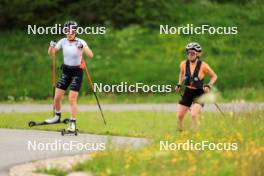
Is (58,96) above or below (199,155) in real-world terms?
above

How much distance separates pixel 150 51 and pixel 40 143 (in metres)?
13.9

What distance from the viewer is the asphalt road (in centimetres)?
1283

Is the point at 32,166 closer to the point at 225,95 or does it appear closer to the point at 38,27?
the point at 225,95

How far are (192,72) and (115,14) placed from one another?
47.7ft

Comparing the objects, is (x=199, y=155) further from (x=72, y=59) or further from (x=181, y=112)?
(x=72, y=59)

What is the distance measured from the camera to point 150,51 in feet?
91.4

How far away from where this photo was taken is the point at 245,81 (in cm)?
2608

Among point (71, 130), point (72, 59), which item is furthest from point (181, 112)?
point (72, 59)

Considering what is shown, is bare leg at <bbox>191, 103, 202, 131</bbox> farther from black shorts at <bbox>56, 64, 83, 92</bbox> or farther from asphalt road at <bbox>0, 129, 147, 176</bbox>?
black shorts at <bbox>56, 64, 83, 92</bbox>

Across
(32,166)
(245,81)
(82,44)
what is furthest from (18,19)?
(32,166)

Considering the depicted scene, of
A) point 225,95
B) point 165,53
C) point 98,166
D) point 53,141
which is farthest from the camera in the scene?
point 165,53

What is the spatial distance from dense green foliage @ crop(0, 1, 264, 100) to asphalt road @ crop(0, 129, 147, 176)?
31.4 ft

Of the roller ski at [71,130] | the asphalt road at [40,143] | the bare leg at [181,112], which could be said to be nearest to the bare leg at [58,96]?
the asphalt road at [40,143]

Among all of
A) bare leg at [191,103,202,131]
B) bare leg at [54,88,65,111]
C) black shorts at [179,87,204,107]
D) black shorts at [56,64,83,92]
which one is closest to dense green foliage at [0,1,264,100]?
bare leg at [54,88,65,111]
